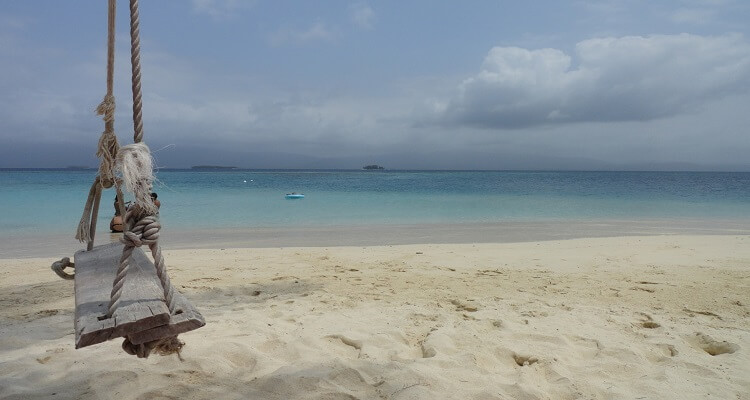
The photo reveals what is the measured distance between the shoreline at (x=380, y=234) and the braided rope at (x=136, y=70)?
7583mm

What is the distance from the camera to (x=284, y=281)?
18.5 ft

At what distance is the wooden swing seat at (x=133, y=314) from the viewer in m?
1.78

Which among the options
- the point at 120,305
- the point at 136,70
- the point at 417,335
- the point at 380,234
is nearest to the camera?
the point at 120,305

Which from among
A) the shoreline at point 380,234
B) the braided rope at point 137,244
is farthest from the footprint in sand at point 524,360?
the shoreline at point 380,234

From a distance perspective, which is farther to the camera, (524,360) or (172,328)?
(524,360)

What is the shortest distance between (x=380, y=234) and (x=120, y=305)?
31.2ft

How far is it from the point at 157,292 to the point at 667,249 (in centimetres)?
845

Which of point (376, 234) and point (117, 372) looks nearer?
point (117, 372)

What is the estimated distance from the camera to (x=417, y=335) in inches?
150

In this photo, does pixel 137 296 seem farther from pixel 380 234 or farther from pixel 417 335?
pixel 380 234

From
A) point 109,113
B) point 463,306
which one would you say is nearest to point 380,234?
point 463,306

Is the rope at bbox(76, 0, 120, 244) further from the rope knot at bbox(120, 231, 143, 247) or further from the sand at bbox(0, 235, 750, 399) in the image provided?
the sand at bbox(0, 235, 750, 399)

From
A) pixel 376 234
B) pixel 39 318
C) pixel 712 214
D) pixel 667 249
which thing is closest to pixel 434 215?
pixel 376 234

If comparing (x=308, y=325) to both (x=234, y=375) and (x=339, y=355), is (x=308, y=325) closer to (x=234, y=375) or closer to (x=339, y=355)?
(x=339, y=355)
